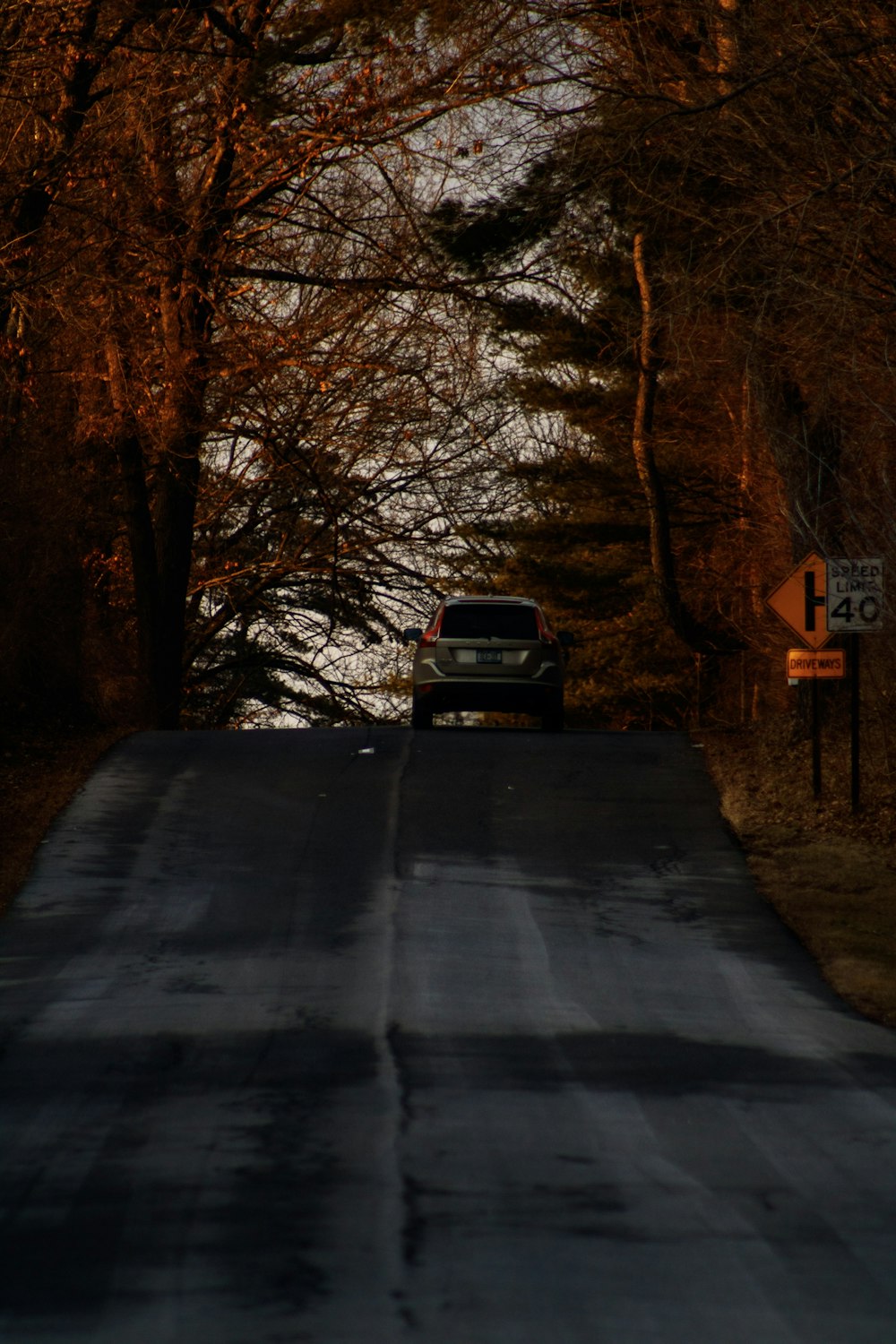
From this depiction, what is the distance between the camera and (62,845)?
14922 mm

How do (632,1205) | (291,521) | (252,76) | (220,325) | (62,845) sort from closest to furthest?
1. (632,1205)
2. (62,845)
3. (252,76)
4. (220,325)
5. (291,521)

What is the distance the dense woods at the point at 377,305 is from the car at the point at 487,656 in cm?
364

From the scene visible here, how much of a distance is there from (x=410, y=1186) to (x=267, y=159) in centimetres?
2068

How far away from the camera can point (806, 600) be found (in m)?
17.0

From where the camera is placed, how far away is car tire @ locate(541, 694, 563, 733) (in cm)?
2123

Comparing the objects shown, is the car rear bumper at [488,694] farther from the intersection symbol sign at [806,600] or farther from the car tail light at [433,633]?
the intersection symbol sign at [806,600]

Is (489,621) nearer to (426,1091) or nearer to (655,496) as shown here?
(655,496)

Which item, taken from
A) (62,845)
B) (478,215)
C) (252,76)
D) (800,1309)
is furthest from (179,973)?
(252,76)

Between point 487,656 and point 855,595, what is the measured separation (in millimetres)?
5759

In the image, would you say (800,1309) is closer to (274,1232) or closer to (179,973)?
(274,1232)

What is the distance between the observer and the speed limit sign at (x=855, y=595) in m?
16.0

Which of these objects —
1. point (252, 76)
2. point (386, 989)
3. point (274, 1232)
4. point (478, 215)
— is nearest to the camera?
point (274, 1232)

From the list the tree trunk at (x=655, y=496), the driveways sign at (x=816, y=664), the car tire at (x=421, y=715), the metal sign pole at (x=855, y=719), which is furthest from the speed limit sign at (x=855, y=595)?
the tree trunk at (x=655, y=496)

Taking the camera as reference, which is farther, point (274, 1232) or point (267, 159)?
point (267, 159)
